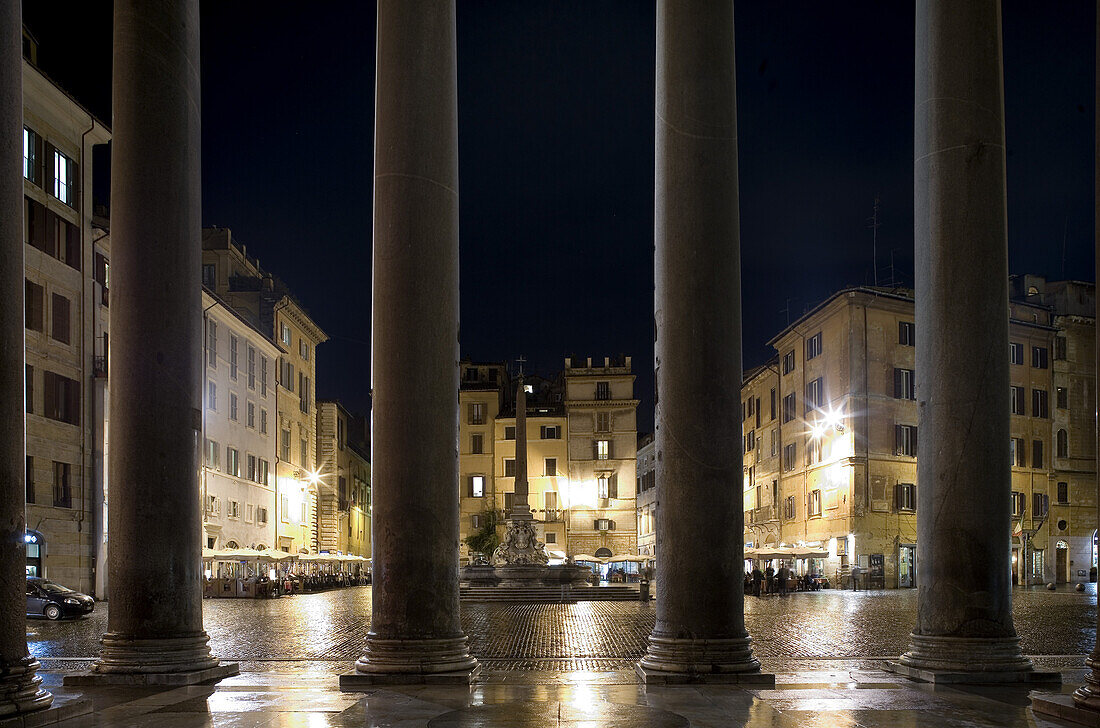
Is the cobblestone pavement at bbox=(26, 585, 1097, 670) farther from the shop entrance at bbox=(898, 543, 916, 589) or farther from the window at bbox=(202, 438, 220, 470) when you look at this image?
the shop entrance at bbox=(898, 543, 916, 589)

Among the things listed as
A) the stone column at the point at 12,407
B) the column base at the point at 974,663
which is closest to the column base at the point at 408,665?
the stone column at the point at 12,407

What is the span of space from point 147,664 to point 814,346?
59.7m

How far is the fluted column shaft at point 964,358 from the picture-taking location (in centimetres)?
1398

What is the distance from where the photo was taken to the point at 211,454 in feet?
192

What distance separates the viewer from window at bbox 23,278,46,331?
43094 millimetres

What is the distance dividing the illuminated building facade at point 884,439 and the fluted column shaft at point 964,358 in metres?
44.6

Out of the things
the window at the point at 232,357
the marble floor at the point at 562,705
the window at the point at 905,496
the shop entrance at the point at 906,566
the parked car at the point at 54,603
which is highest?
the window at the point at 232,357

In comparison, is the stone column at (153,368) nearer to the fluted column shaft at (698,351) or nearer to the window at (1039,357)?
the fluted column shaft at (698,351)

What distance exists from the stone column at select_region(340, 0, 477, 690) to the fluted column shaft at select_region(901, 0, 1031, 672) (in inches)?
225

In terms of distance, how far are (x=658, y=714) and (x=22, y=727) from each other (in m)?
5.82

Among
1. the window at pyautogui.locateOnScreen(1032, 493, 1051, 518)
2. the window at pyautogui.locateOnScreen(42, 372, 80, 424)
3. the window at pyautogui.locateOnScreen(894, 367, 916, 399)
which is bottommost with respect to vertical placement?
the window at pyautogui.locateOnScreen(1032, 493, 1051, 518)

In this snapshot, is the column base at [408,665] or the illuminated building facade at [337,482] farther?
the illuminated building facade at [337,482]

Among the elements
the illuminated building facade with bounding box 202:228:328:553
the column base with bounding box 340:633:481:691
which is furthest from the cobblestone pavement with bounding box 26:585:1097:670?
the illuminated building facade with bounding box 202:228:328:553

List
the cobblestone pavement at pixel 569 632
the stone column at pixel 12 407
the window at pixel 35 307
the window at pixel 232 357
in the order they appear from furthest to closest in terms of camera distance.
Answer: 1. the window at pixel 232 357
2. the window at pixel 35 307
3. the cobblestone pavement at pixel 569 632
4. the stone column at pixel 12 407
